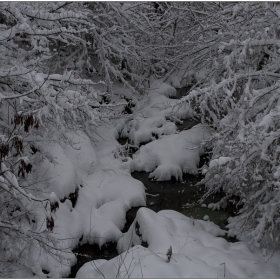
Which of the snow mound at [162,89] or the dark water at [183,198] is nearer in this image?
the dark water at [183,198]

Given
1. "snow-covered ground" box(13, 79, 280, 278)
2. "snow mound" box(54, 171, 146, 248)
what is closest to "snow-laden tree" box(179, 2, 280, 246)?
"snow-covered ground" box(13, 79, 280, 278)

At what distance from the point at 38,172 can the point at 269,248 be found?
4726 millimetres

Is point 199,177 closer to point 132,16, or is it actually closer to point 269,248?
point 269,248

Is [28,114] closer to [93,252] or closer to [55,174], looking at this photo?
[55,174]

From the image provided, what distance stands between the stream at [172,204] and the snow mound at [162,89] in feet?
12.6

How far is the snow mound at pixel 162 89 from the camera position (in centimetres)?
1342

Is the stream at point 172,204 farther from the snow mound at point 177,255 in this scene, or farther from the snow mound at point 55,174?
the snow mound at point 55,174

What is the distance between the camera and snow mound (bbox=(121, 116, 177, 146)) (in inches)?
440

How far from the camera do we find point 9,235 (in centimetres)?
552

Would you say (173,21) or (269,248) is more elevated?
(173,21)

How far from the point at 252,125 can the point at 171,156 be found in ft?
15.7

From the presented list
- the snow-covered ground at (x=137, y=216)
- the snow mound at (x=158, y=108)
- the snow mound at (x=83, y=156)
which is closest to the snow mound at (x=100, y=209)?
the snow-covered ground at (x=137, y=216)

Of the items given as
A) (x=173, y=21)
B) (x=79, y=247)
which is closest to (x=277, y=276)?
(x=79, y=247)

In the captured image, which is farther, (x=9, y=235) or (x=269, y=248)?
(x=269, y=248)
